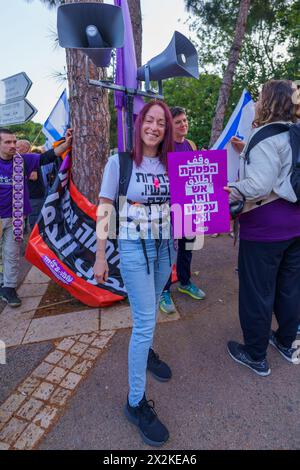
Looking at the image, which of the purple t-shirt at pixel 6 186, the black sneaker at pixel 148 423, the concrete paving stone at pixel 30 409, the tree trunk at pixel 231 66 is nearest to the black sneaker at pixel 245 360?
the black sneaker at pixel 148 423

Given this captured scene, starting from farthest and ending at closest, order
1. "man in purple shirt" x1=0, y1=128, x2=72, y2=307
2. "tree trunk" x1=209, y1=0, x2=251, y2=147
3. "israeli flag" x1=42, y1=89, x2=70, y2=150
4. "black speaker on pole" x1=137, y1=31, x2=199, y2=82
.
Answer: "tree trunk" x1=209, y1=0, x2=251, y2=147 < "israeli flag" x1=42, y1=89, x2=70, y2=150 < "man in purple shirt" x1=0, y1=128, x2=72, y2=307 < "black speaker on pole" x1=137, y1=31, x2=199, y2=82

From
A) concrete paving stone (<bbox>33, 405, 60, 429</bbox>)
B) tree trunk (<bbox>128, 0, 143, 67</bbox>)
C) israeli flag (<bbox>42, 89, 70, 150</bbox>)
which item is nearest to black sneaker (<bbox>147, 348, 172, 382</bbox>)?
concrete paving stone (<bbox>33, 405, 60, 429</bbox>)

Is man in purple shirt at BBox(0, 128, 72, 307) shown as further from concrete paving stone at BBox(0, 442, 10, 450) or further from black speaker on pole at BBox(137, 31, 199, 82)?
concrete paving stone at BBox(0, 442, 10, 450)

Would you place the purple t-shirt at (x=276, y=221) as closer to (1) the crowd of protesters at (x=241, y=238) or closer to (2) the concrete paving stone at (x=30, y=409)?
(1) the crowd of protesters at (x=241, y=238)

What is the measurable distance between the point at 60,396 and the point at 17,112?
4.91 metres

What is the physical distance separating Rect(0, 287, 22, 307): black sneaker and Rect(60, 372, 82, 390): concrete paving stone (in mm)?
1522

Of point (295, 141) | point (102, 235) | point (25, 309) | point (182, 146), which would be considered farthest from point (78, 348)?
point (295, 141)

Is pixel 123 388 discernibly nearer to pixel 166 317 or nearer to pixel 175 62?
pixel 166 317

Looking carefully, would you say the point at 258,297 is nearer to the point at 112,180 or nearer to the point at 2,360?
the point at 112,180

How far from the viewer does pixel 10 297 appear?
12.2 ft

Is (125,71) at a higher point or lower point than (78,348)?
higher

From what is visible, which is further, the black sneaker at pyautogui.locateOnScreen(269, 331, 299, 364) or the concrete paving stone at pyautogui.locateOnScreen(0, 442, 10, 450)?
the black sneaker at pyautogui.locateOnScreen(269, 331, 299, 364)

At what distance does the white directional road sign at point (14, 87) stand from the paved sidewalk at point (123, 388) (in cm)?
382

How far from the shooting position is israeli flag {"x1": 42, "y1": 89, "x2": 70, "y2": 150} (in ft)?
12.8
